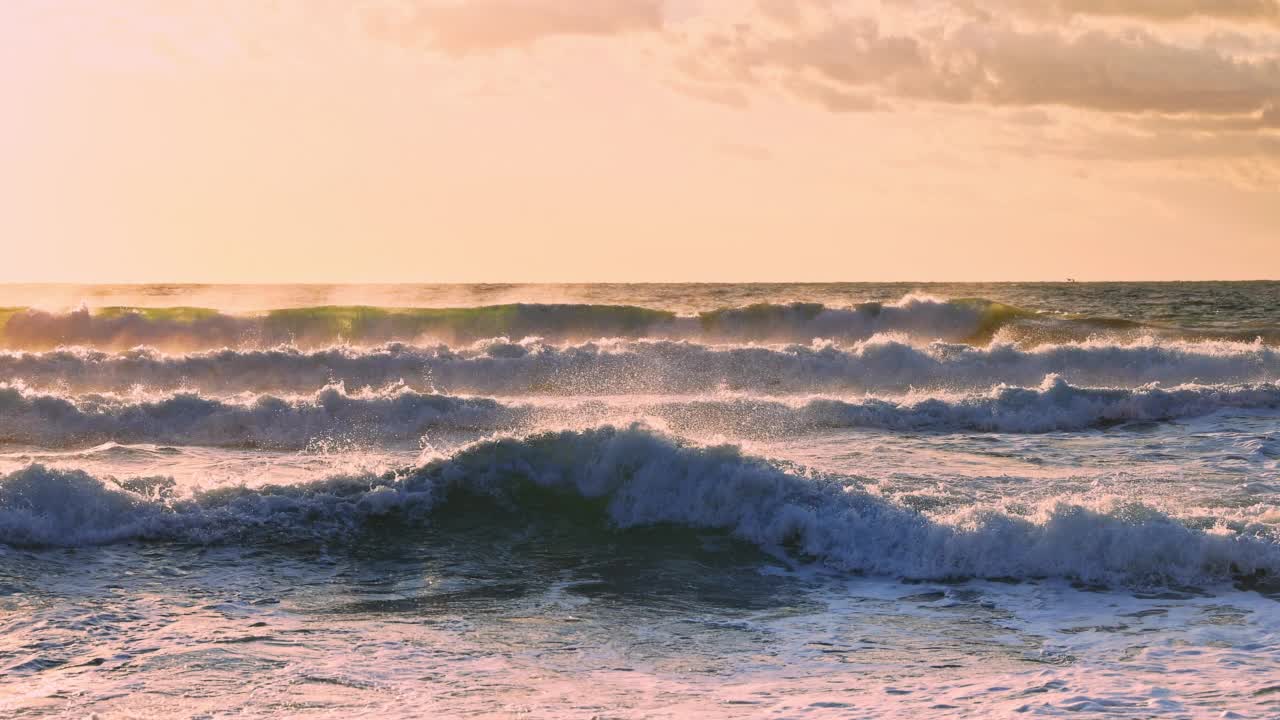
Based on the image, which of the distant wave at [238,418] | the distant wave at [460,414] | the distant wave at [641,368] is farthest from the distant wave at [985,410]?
the distant wave at [641,368]

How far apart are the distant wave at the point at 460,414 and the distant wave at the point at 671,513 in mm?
4368

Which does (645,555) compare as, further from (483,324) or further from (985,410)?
(483,324)

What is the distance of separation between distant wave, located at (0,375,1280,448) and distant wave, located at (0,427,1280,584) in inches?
172

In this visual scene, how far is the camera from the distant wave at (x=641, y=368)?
25406 millimetres

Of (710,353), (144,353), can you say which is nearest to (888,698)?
(710,353)

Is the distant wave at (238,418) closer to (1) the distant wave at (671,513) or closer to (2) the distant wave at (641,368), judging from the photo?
(1) the distant wave at (671,513)

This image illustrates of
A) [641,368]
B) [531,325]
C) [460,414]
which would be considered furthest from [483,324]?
[460,414]

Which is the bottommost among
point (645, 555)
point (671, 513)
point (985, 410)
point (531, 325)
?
point (645, 555)

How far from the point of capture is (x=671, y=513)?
1233 cm

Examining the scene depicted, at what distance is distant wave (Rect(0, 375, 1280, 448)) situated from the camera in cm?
1803

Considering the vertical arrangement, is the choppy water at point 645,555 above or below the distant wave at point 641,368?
below

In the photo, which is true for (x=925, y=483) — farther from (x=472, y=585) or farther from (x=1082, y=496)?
(x=472, y=585)

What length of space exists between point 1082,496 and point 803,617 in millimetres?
4174

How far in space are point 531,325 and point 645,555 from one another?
2694 centimetres
